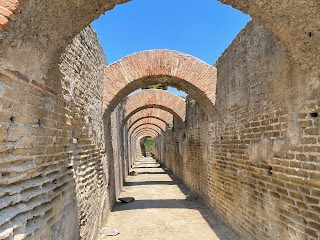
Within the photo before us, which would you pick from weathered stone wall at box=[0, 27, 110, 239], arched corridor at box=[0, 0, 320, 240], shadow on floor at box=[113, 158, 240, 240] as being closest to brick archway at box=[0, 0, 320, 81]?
arched corridor at box=[0, 0, 320, 240]

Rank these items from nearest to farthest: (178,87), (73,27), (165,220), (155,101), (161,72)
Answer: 1. (73,27)
2. (165,220)
3. (161,72)
4. (178,87)
5. (155,101)

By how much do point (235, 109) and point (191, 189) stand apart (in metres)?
6.00

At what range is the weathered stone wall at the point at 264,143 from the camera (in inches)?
127

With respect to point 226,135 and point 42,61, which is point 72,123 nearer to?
point 42,61

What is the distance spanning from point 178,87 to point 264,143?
4.37m

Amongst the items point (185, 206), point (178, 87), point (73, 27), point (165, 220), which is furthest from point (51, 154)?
point (185, 206)

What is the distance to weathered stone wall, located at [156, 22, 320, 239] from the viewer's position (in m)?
3.24

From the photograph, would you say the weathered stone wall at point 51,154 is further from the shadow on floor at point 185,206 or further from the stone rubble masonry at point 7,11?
the shadow on floor at point 185,206

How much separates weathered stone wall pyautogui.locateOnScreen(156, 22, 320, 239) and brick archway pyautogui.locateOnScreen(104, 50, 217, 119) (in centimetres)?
40

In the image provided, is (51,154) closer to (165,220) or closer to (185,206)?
(165,220)

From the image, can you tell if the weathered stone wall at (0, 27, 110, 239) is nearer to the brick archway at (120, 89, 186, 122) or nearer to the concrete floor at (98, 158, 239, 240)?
the concrete floor at (98, 158, 239, 240)

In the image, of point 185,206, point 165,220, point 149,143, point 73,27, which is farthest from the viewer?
point 149,143

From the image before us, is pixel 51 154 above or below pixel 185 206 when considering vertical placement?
above

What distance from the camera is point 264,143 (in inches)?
171
